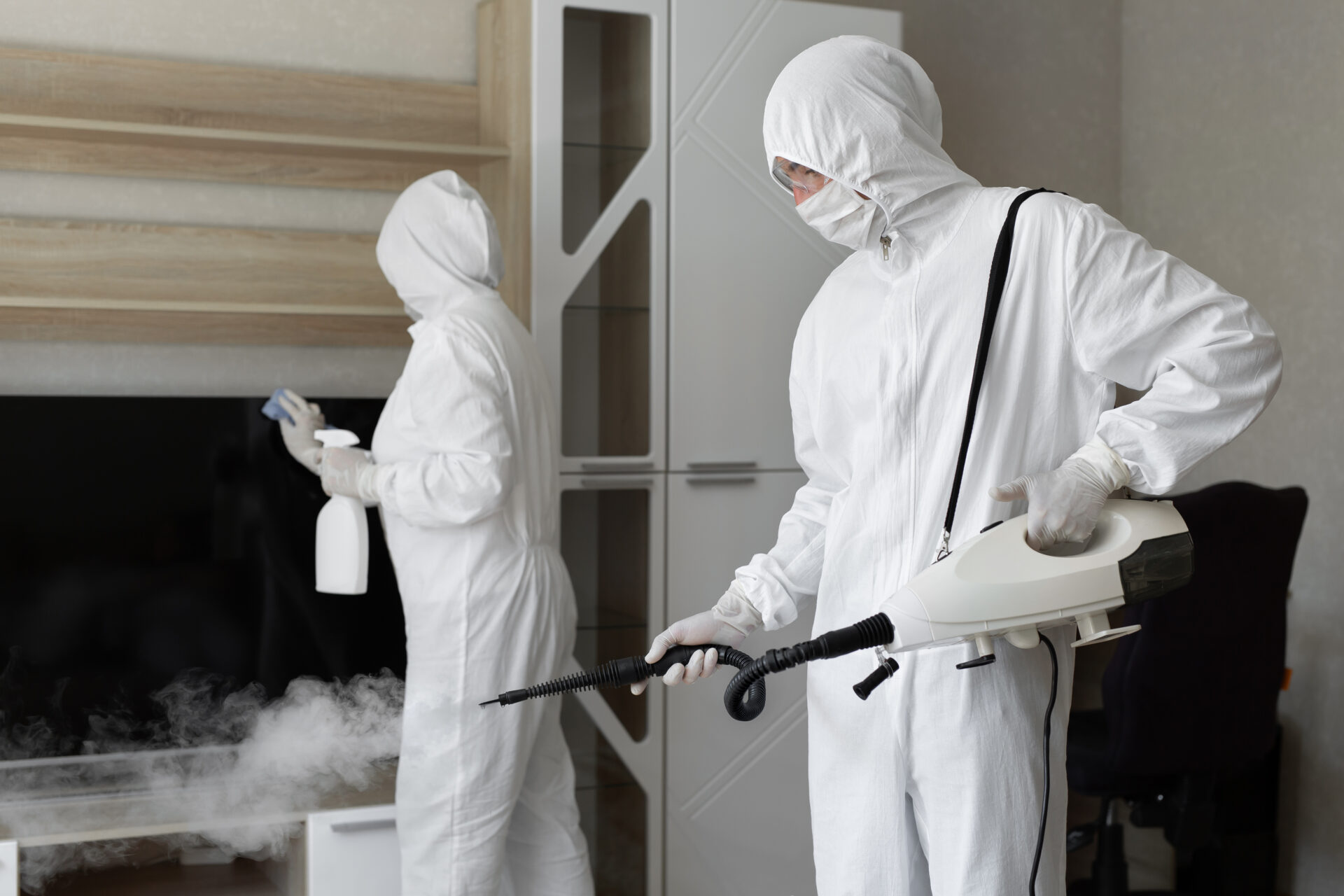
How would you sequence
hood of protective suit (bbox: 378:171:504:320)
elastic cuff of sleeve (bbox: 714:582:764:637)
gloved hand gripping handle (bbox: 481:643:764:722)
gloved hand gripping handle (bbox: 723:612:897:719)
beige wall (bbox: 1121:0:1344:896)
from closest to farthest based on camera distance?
gloved hand gripping handle (bbox: 723:612:897:719) → gloved hand gripping handle (bbox: 481:643:764:722) → elastic cuff of sleeve (bbox: 714:582:764:637) → hood of protective suit (bbox: 378:171:504:320) → beige wall (bbox: 1121:0:1344:896)

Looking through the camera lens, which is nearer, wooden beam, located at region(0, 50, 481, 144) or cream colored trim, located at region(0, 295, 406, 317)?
cream colored trim, located at region(0, 295, 406, 317)

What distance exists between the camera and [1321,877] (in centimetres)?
273

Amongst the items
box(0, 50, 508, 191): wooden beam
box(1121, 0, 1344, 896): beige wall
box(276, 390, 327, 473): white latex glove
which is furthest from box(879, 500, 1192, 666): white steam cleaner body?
box(1121, 0, 1344, 896): beige wall

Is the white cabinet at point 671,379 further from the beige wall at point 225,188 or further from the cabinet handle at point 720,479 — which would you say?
the beige wall at point 225,188

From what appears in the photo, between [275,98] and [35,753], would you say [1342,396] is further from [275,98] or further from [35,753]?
[35,753]

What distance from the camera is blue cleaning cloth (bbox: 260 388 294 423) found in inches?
89.4

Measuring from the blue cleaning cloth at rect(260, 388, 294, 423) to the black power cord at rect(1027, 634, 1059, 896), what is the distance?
5.22 ft

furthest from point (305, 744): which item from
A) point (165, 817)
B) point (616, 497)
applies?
point (616, 497)

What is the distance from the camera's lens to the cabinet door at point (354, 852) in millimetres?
2123

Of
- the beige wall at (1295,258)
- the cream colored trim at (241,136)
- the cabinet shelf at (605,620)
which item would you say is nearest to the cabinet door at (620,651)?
the cabinet shelf at (605,620)

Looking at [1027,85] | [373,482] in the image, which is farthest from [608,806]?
[1027,85]

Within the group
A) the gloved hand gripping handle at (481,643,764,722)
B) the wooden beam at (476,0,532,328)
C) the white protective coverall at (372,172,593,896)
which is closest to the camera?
the gloved hand gripping handle at (481,643,764,722)

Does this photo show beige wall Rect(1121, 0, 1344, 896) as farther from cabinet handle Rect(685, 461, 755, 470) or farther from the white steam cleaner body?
the white steam cleaner body

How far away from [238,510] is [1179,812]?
1972mm
